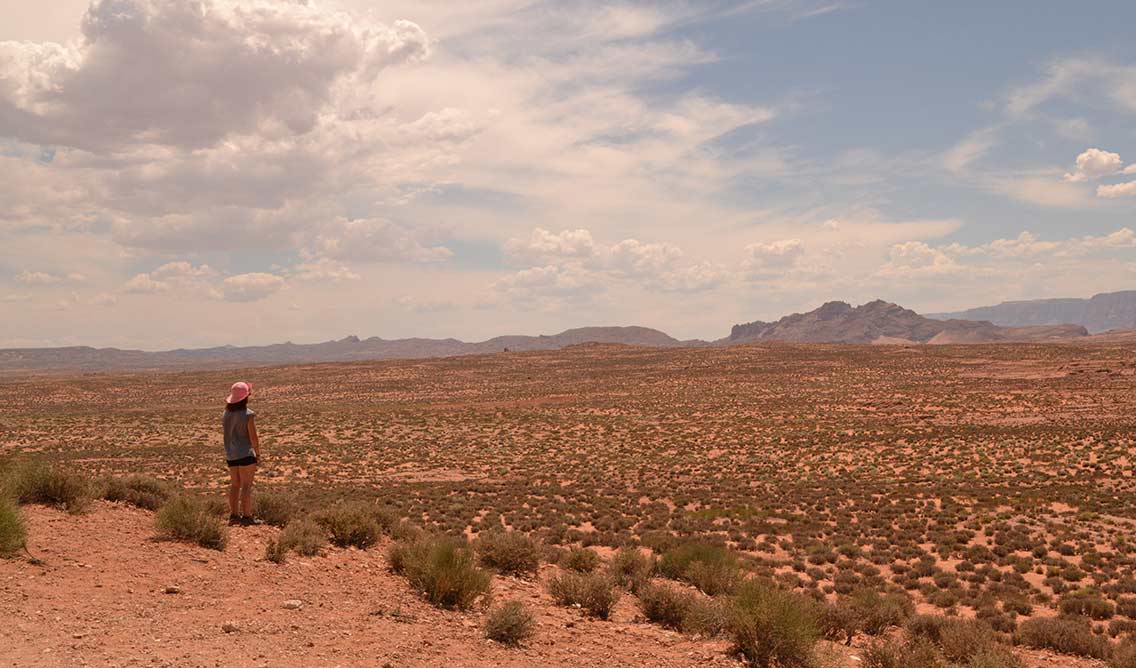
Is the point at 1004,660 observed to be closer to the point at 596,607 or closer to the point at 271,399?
the point at 596,607

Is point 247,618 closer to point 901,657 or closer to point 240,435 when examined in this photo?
point 240,435

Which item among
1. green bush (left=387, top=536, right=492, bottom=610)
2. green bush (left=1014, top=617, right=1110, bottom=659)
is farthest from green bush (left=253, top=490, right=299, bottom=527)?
green bush (left=1014, top=617, right=1110, bottom=659)

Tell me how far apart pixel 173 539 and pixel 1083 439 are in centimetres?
4078

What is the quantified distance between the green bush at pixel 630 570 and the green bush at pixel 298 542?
412cm

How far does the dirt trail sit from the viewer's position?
6055 millimetres

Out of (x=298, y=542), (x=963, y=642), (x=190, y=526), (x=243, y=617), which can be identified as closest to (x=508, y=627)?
(x=243, y=617)

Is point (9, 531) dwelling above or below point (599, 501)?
above

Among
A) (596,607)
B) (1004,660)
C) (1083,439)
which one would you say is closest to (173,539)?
(596,607)

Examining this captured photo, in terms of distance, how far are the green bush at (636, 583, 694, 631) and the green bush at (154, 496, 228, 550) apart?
5406 mm

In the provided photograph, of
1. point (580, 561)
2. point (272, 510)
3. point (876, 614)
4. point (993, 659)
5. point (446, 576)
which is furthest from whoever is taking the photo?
point (580, 561)

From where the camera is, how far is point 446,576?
798cm

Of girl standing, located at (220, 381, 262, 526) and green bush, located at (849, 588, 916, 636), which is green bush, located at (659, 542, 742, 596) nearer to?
green bush, located at (849, 588, 916, 636)

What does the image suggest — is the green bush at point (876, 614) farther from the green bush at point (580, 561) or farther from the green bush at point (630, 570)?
the green bush at point (580, 561)

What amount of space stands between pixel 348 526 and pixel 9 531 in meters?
3.92
